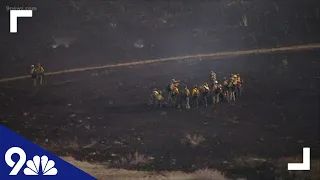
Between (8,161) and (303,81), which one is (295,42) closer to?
(303,81)

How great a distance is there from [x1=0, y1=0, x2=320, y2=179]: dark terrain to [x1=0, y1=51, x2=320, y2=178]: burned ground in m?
0.03

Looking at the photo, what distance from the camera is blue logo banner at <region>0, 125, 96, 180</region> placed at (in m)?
10.0

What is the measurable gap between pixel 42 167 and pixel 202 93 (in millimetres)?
4412

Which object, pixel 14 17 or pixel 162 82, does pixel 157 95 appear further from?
pixel 14 17

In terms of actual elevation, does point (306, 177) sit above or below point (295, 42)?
below

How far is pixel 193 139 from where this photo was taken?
10008 millimetres

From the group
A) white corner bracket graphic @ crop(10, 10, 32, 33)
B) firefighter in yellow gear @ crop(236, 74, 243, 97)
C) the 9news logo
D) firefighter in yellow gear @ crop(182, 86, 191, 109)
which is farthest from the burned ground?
white corner bracket graphic @ crop(10, 10, 32, 33)

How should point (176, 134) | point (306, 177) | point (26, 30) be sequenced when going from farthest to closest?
point (26, 30), point (176, 134), point (306, 177)

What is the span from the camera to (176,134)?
1010 centimetres

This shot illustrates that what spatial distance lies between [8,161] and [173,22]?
564 cm

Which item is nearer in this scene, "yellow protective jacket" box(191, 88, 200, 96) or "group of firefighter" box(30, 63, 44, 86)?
"yellow protective jacket" box(191, 88, 200, 96)

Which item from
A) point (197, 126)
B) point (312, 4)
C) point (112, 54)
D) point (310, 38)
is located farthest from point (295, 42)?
point (112, 54)

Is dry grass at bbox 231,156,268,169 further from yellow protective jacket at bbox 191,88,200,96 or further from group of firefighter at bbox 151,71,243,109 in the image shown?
A: yellow protective jacket at bbox 191,88,200,96

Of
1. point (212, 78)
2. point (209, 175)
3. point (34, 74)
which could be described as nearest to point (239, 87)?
point (212, 78)
